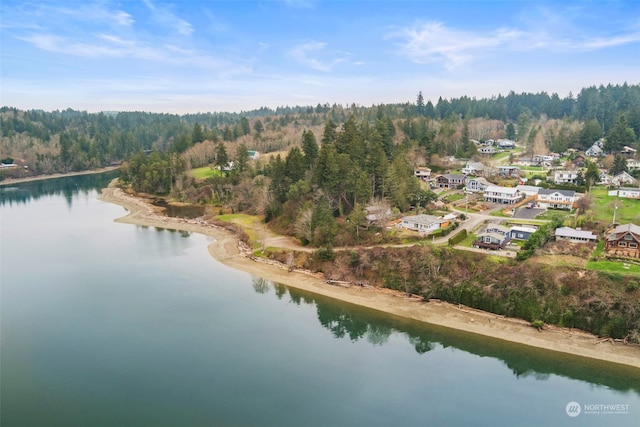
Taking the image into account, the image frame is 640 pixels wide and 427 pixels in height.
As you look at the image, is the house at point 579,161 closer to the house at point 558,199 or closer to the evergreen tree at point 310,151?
the house at point 558,199

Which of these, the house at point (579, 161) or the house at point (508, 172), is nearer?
the house at point (508, 172)

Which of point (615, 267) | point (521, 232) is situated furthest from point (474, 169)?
point (615, 267)

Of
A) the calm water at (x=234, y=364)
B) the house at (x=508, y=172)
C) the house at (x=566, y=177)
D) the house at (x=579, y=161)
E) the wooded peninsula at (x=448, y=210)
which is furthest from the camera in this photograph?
the house at (x=579, y=161)

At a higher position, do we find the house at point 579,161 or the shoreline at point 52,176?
the house at point 579,161

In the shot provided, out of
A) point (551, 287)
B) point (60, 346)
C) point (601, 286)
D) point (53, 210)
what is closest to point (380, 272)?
point (551, 287)

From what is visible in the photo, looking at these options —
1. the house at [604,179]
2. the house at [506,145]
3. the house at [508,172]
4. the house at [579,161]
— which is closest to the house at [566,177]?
the house at [604,179]

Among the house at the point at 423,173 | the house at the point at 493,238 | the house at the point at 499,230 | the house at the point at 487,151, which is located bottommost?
the house at the point at 493,238

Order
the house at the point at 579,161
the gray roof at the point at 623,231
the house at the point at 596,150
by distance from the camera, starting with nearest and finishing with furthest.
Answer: the gray roof at the point at 623,231
the house at the point at 579,161
the house at the point at 596,150

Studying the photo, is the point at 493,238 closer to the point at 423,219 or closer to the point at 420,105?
the point at 423,219
